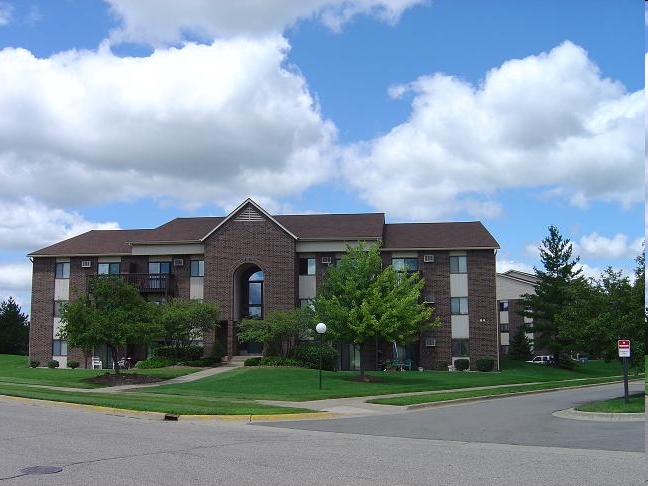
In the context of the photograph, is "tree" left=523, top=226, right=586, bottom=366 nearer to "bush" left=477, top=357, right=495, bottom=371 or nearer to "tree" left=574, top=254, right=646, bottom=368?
"bush" left=477, top=357, right=495, bottom=371

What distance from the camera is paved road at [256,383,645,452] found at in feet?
49.3

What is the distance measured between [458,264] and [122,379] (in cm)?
2342

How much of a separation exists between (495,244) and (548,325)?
499 inches

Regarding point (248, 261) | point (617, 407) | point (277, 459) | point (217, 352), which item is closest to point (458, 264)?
point (248, 261)

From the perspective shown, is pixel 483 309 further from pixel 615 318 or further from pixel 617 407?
pixel 617 407

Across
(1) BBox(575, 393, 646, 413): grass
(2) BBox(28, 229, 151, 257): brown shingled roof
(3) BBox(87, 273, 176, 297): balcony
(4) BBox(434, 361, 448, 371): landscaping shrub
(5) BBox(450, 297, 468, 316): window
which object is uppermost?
(2) BBox(28, 229, 151, 257): brown shingled roof

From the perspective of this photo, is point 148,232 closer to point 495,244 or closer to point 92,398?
point 495,244

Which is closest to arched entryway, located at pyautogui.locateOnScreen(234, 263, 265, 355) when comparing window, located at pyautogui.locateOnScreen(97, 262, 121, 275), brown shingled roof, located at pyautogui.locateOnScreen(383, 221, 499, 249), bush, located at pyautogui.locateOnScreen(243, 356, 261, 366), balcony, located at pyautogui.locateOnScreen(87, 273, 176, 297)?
balcony, located at pyautogui.locateOnScreen(87, 273, 176, 297)

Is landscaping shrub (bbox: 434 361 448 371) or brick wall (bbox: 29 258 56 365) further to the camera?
brick wall (bbox: 29 258 56 365)

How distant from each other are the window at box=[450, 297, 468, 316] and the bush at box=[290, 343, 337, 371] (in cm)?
911

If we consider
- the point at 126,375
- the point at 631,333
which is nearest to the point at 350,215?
the point at 126,375

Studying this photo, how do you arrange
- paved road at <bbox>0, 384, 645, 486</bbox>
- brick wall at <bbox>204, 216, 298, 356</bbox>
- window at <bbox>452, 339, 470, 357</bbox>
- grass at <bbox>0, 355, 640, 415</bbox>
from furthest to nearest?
window at <bbox>452, 339, 470, 357</bbox>
brick wall at <bbox>204, 216, 298, 356</bbox>
grass at <bbox>0, 355, 640, 415</bbox>
paved road at <bbox>0, 384, 645, 486</bbox>

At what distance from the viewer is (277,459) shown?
11.7 meters

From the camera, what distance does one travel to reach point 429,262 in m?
46.8
